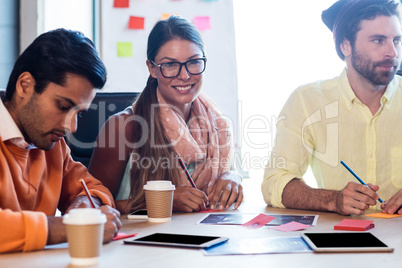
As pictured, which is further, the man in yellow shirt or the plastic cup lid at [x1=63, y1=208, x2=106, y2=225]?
the man in yellow shirt

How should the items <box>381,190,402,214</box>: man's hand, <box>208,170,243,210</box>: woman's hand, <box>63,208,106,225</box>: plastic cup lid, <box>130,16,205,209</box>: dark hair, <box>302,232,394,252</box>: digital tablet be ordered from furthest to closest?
<box>130,16,205,209</box>: dark hair < <box>208,170,243,210</box>: woman's hand < <box>381,190,402,214</box>: man's hand < <box>302,232,394,252</box>: digital tablet < <box>63,208,106,225</box>: plastic cup lid

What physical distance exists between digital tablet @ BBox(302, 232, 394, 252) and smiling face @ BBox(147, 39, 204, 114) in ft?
3.07

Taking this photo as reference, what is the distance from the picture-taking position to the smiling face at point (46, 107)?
1.32 metres

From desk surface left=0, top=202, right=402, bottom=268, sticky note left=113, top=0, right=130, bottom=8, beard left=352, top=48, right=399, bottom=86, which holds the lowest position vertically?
desk surface left=0, top=202, right=402, bottom=268

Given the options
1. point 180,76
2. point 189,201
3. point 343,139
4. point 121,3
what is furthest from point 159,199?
point 121,3

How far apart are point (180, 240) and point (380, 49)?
1214 millimetres

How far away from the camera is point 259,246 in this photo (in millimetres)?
1045

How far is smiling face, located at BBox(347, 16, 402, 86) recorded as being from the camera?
6.01 ft

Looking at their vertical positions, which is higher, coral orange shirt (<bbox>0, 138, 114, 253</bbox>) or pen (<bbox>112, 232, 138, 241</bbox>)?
coral orange shirt (<bbox>0, 138, 114, 253</bbox>)

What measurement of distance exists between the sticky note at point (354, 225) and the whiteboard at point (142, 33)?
2157 millimetres

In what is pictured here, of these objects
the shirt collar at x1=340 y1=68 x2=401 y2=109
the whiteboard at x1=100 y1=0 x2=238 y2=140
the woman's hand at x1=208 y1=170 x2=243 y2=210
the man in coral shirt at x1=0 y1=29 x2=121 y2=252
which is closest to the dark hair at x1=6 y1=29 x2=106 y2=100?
the man in coral shirt at x1=0 y1=29 x2=121 y2=252

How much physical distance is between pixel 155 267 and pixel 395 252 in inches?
19.8

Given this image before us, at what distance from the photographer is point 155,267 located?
0.89 metres

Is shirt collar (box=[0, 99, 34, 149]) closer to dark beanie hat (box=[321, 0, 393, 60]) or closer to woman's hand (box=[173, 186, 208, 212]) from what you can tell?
woman's hand (box=[173, 186, 208, 212])
